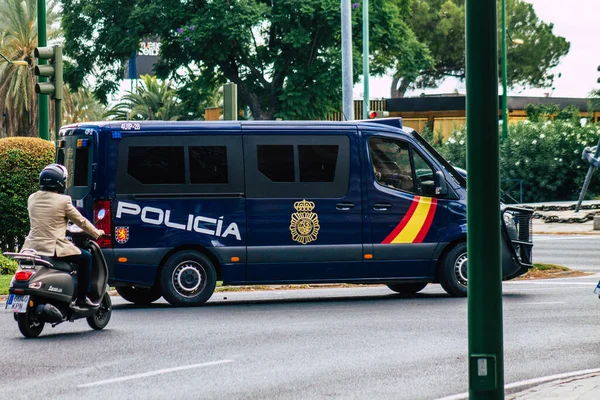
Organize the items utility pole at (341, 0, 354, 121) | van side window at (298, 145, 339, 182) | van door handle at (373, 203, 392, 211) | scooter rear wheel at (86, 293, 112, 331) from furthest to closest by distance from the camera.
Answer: utility pole at (341, 0, 354, 121), van door handle at (373, 203, 392, 211), van side window at (298, 145, 339, 182), scooter rear wheel at (86, 293, 112, 331)

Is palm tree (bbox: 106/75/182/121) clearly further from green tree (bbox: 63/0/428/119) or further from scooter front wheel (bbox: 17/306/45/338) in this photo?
scooter front wheel (bbox: 17/306/45/338)

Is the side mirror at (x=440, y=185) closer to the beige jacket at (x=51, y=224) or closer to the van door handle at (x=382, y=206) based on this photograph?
the van door handle at (x=382, y=206)

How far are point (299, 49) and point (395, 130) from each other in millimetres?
28833

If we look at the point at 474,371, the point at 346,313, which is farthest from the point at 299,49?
the point at 474,371

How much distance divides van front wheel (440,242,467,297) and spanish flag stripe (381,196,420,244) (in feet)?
2.32

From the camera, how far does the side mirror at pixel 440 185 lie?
15.3 m

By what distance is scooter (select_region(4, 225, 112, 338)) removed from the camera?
1116 cm

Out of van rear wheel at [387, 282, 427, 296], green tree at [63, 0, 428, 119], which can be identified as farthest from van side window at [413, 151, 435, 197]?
green tree at [63, 0, 428, 119]

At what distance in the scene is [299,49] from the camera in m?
43.8

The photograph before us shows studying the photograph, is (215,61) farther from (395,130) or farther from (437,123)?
(395,130)

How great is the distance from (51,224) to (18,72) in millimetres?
48776

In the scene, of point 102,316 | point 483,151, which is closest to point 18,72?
point 102,316

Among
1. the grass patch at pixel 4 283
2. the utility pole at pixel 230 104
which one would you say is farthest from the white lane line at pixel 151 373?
the utility pole at pixel 230 104

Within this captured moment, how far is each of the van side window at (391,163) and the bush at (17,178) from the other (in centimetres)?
799
